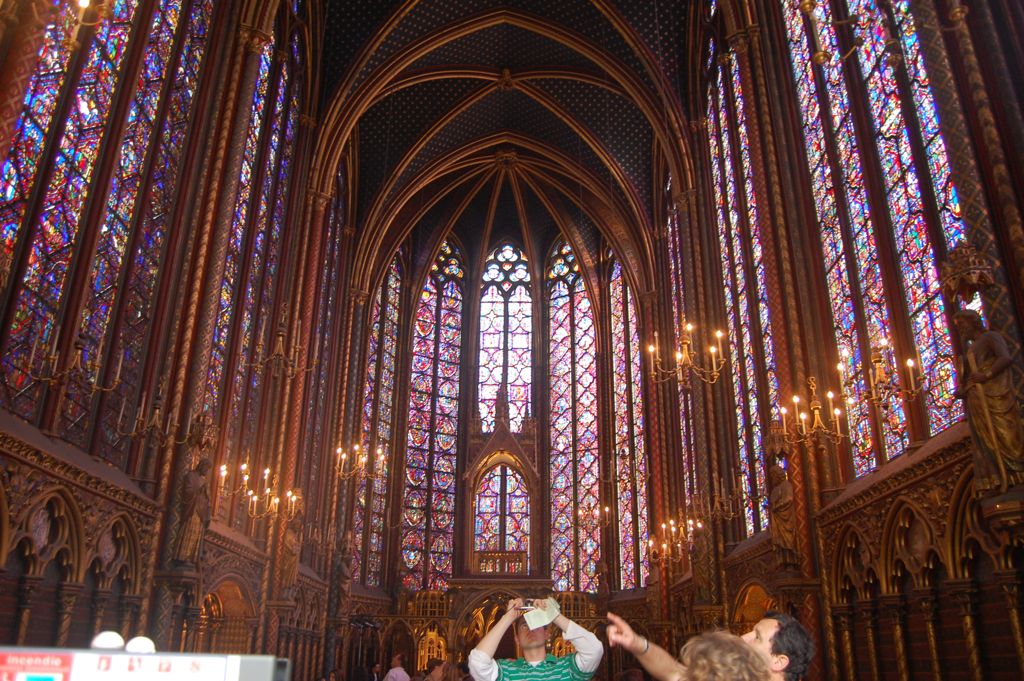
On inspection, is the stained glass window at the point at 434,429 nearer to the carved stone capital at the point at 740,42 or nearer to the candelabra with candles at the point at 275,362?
the candelabra with candles at the point at 275,362

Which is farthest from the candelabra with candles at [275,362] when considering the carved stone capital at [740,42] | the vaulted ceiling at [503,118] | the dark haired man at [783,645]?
the dark haired man at [783,645]

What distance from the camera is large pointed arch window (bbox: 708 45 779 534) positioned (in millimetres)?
15422

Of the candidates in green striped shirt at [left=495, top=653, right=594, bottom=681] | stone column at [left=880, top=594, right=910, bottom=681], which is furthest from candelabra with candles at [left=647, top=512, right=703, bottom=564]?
green striped shirt at [left=495, top=653, right=594, bottom=681]

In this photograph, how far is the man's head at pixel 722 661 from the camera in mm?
2668

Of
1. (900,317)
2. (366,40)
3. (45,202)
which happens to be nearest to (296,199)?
(366,40)

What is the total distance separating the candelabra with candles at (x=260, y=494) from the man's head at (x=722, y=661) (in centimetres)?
1366

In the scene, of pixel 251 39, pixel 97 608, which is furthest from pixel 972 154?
pixel 251 39

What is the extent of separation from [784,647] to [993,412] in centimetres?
470

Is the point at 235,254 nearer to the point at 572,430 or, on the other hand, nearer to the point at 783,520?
the point at 783,520

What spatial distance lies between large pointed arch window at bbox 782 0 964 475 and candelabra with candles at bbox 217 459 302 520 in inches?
413

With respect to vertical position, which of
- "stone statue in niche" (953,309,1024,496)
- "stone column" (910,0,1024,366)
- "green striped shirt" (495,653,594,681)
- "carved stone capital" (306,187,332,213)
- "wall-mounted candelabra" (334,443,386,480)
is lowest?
"green striped shirt" (495,653,594,681)

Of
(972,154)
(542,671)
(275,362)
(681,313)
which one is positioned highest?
(681,313)

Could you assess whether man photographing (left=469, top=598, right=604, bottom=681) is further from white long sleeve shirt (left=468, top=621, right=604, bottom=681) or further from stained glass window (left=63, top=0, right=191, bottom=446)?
stained glass window (left=63, top=0, right=191, bottom=446)

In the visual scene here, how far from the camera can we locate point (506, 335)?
31.5m
